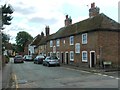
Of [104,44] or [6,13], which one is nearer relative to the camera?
[6,13]

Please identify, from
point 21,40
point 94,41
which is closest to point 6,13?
point 94,41

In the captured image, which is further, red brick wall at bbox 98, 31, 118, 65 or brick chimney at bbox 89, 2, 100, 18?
brick chimney at bbox 89, 2, 100, 18

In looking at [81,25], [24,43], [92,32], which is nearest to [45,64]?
[81,25]

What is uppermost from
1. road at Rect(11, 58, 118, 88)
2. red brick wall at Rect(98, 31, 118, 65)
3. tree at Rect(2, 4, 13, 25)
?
tree at Rect(2, 4, 13, 25)

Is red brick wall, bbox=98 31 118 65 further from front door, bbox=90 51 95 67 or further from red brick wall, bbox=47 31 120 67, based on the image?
front door, bbox=90 51 95 67

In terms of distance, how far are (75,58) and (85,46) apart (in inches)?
170

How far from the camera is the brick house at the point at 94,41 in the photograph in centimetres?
3638

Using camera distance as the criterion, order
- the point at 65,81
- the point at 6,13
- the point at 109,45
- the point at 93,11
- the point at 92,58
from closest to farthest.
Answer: the point at 65,81, the point at 6,13, the point at 109,45, the point at 92,58, the point at 93,11

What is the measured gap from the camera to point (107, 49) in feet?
120

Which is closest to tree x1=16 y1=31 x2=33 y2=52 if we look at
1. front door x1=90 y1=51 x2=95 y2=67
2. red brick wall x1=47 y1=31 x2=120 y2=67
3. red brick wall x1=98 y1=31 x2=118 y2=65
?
red brick wall x1=47 y1=31 x2=120 y2=67

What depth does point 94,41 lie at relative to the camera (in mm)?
36969

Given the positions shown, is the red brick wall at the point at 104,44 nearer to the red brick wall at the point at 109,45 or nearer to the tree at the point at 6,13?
the red brick wall at the point at 109,45

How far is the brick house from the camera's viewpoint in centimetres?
3638

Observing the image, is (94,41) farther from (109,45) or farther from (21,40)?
(21,40)
